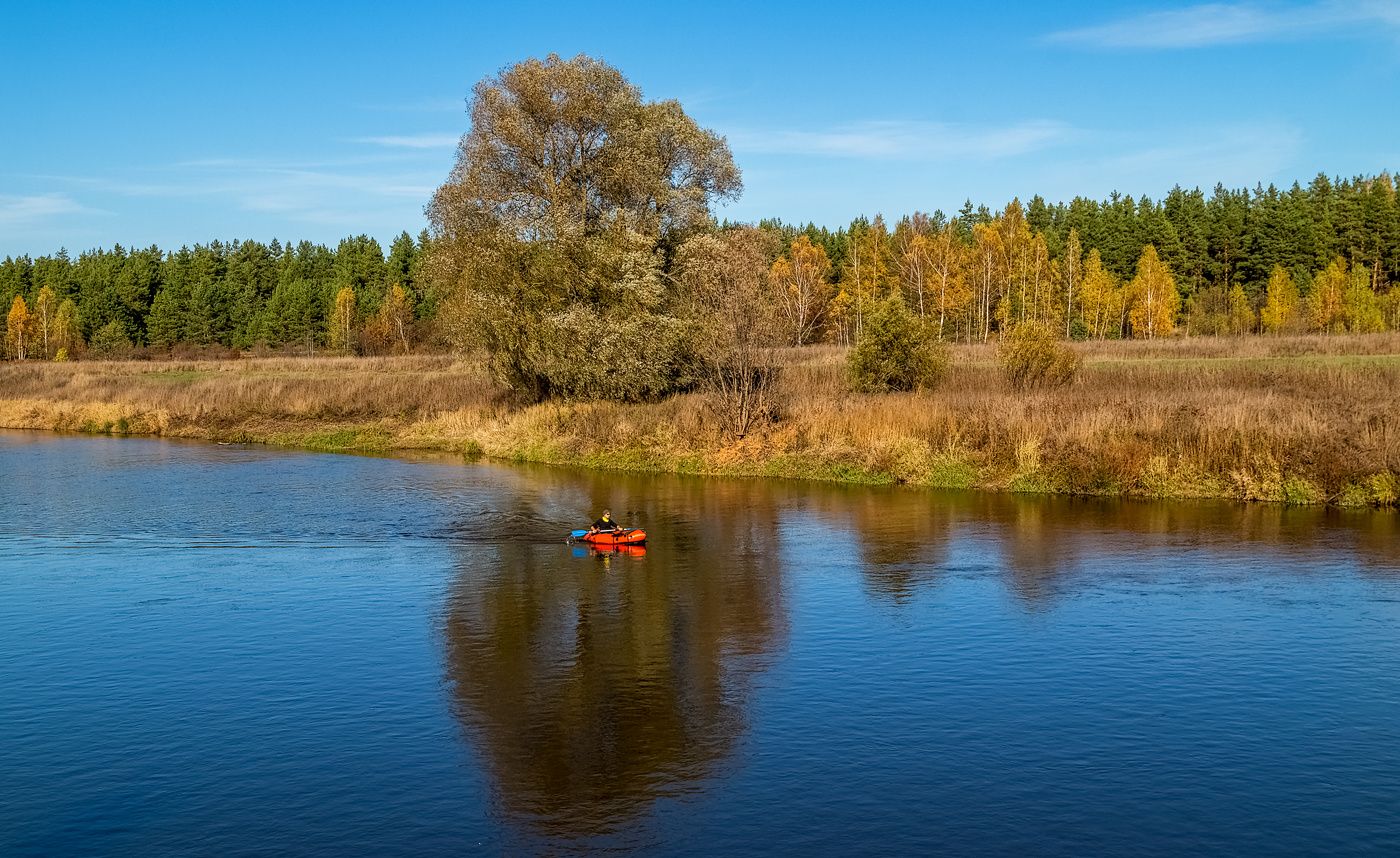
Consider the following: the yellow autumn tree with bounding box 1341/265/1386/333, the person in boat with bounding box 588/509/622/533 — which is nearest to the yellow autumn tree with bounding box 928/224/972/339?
the yellow autumn tree with bounding box 1341/265/1386/333

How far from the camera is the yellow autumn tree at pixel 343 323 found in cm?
10794

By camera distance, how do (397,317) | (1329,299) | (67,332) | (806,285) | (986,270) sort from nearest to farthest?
(1329,299) → (986,270) → (806,285) → (397,317) → (67,332)

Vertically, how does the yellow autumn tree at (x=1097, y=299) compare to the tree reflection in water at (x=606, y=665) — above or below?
above

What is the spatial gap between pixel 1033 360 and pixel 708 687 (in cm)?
3007

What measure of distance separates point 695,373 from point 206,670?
1117 inches

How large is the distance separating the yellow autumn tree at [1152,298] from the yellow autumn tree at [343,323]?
72.5 meters

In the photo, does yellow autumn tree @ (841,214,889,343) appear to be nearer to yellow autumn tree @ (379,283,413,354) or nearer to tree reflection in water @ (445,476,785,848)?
yellow autumn tree @ (379,283,413,354)

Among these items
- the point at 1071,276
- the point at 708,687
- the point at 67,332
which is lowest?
the point at 708,687

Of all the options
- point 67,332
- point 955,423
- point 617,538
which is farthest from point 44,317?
point 617,538

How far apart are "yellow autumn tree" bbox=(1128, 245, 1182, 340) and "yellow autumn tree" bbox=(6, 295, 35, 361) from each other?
114 metres

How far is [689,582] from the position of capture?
21.7 metres

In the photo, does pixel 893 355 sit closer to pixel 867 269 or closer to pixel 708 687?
pixel 708 687

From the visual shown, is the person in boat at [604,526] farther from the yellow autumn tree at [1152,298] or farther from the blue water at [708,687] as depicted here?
the yellow autumn tree at [1152,298]

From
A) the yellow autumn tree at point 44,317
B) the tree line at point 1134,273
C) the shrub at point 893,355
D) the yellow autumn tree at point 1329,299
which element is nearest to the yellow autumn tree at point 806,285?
the tree line at point 1134,273
